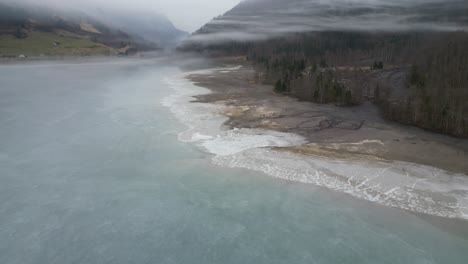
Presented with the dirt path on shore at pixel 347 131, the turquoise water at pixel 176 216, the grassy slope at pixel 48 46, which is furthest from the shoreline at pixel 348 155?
the grassy slope at pixel 48 46

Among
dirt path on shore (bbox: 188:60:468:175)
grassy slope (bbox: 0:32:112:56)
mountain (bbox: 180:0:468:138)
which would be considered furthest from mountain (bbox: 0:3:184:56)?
dirt path on shore (bbox: 188:60:468:175)

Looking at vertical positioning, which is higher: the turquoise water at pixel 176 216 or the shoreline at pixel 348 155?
the shoreline at pixel 348 155

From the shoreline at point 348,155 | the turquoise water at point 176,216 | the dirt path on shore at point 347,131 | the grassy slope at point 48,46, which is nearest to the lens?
the turquoise water at point 176,216

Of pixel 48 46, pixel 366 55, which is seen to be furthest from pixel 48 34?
pixel 366 55

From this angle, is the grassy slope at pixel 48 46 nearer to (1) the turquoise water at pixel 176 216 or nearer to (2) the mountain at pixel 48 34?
(2) the mountain at pixel 48 34

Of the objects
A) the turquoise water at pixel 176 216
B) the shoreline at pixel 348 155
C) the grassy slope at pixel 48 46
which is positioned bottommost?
the turquoise water at pixel 176 216

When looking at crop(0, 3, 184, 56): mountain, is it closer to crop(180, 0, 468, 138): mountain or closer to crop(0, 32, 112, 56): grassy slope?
crop(0, 32, 112, 56): grassy slope

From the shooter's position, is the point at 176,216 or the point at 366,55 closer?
the point at 176,216

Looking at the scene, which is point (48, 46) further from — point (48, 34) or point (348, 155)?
point (348, 155)
